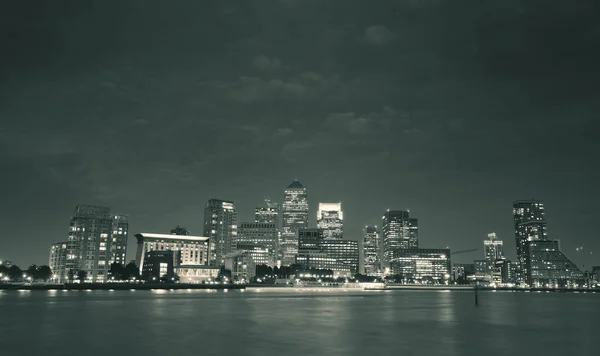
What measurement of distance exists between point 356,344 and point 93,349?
2427 centimetres

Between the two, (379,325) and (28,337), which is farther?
(379,325)

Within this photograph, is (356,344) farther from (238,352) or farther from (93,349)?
(93,349)

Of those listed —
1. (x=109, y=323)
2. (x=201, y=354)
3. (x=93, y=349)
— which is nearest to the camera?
(x=201, y=354)

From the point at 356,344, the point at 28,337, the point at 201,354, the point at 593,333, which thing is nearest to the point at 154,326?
the point at 28,337

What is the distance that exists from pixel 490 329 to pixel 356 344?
87.7ft

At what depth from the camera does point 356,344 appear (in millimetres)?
47375

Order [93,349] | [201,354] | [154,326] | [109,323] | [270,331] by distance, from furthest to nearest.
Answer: [109,323], [154,326], [270,331], [93,349], [201,354]

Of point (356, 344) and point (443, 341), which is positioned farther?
point (443, 341)

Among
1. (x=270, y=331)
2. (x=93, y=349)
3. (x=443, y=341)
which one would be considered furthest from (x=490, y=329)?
(x=93, y=349)

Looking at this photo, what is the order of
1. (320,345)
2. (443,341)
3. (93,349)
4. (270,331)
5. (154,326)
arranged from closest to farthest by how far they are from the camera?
(93,349) < (320,345) < (443,341) < (270,331) < (154,326)

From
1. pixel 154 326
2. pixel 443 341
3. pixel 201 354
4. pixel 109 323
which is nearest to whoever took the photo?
pixel 201 354

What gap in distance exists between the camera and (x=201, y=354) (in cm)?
4034

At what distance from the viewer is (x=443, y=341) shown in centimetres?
5056

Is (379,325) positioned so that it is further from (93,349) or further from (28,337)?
(28,337)
